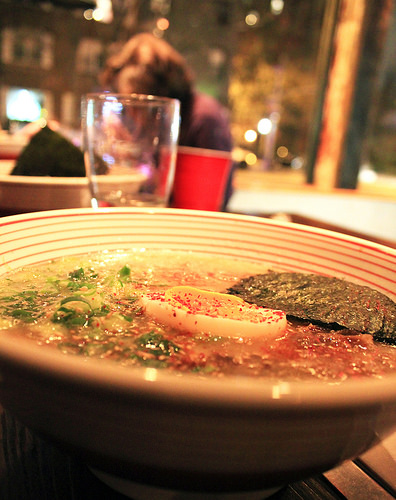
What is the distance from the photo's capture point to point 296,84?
5914 mm

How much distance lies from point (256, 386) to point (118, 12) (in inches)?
333

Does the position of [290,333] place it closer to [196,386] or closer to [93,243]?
[196,386]

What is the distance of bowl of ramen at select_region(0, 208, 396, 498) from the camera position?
32 centimetres

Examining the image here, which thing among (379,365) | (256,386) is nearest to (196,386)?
(256,386)

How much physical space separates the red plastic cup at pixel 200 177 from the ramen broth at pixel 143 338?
81 centimetres

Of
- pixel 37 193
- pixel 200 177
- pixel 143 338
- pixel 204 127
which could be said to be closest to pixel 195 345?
pixel 143 338

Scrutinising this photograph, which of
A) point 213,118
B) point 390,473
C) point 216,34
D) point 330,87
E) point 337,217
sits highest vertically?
Answer: point 216,34

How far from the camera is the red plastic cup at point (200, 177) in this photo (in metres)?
1.52

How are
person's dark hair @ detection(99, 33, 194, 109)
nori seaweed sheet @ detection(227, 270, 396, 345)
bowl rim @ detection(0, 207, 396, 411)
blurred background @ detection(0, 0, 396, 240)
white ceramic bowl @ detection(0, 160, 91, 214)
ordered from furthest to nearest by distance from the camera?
blurred background @ detection(0, 0, 396, 240) < person's dark hair @ detection(99, 33, 194, 109) < white ceramic bowl @ detection(0, 160, 91, 214) < nori seaweed sheet @ detection(227, 270, 396, 345) < bowl rim @ detection(0, 207, 396, 411)

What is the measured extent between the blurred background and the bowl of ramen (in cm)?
387

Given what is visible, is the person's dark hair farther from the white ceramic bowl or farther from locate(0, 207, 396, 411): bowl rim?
locate(0, 207, 396, 411): bowl rim

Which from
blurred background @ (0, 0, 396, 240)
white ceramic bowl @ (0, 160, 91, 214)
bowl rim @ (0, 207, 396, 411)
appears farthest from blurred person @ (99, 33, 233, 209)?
bowl rim @ (0, 207, 396, 411)

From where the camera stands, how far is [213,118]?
3648 millimetres

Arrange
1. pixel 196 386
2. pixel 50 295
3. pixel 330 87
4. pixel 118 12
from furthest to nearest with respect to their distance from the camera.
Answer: pixel 118 12 < pixel 330 87 < pixel 50 295 < pixel 196 386
